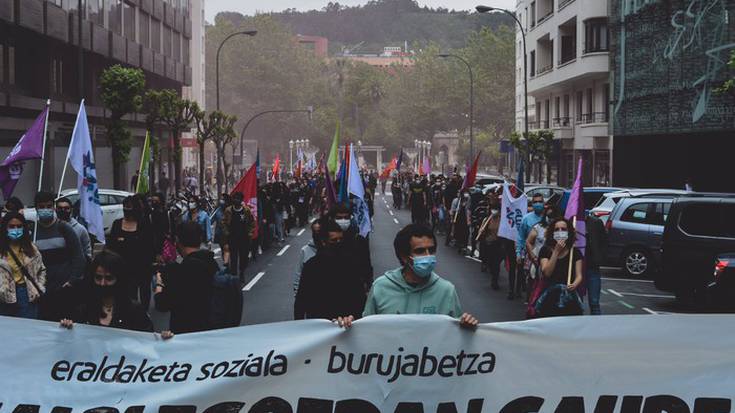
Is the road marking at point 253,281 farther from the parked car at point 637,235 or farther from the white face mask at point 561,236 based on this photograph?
the white face mask at point 561,236

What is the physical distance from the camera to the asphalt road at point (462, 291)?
14.4m

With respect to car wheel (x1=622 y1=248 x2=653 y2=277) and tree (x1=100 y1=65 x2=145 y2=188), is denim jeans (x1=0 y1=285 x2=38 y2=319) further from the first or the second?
tree (x1=100 y1=65 x2=145 y2=188)

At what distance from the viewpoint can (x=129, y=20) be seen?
2039 inches

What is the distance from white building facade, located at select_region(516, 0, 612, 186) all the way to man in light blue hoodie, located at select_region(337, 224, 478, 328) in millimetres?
39588

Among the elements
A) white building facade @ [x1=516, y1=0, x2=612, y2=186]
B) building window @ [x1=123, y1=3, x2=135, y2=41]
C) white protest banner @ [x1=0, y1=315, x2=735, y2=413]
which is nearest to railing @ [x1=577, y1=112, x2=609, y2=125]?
white building facade @ [x1=516, y1=0, x2=612, y2=186]

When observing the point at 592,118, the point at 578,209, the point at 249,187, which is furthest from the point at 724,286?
the point at 592,118

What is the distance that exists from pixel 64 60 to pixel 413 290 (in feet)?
135

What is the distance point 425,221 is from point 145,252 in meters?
22.0

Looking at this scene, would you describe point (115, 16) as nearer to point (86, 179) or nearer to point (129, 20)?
point (129, 20)

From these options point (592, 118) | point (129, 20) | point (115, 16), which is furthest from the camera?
point (129, 20)

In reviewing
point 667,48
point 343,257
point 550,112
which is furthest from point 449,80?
point 343,257

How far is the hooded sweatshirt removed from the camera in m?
5.88

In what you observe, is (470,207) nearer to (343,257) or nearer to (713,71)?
(713,71)

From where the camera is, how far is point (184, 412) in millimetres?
5746
